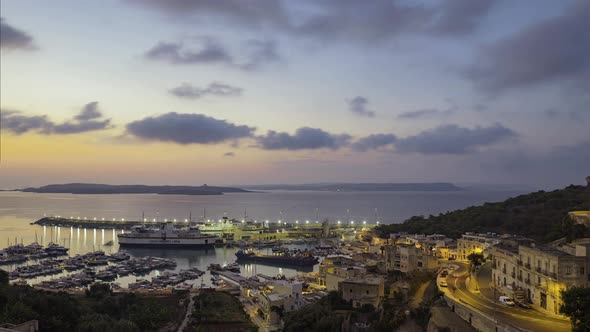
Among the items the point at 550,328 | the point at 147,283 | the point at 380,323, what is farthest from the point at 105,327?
the point at 147,283

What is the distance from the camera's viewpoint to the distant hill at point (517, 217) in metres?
23.4

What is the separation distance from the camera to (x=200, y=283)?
27.1 meters

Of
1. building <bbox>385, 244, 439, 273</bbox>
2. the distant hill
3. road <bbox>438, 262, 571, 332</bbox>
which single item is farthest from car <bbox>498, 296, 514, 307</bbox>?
the distant hill

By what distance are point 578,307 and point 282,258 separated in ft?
89.6

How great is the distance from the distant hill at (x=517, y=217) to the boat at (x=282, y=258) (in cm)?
572

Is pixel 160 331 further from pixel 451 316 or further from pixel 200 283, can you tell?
pixel 200 283

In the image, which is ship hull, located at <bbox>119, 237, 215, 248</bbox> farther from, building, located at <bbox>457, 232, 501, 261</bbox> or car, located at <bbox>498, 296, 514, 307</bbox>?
car, located at <bbox>498, 296, 514, 307</bbox>

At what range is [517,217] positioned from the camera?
2625 cm

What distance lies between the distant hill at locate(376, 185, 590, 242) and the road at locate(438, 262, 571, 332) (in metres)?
8.49

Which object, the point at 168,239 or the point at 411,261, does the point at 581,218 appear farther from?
the point at 168,239

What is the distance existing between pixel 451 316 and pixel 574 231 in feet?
21.8

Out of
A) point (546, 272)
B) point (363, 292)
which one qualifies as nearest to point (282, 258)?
point (363, 292)

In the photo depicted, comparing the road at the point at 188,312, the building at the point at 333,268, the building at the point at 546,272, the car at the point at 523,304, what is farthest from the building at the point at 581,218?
the road at the point at 188,312

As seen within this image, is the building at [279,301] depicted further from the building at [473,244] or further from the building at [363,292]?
the building at [473,244]
